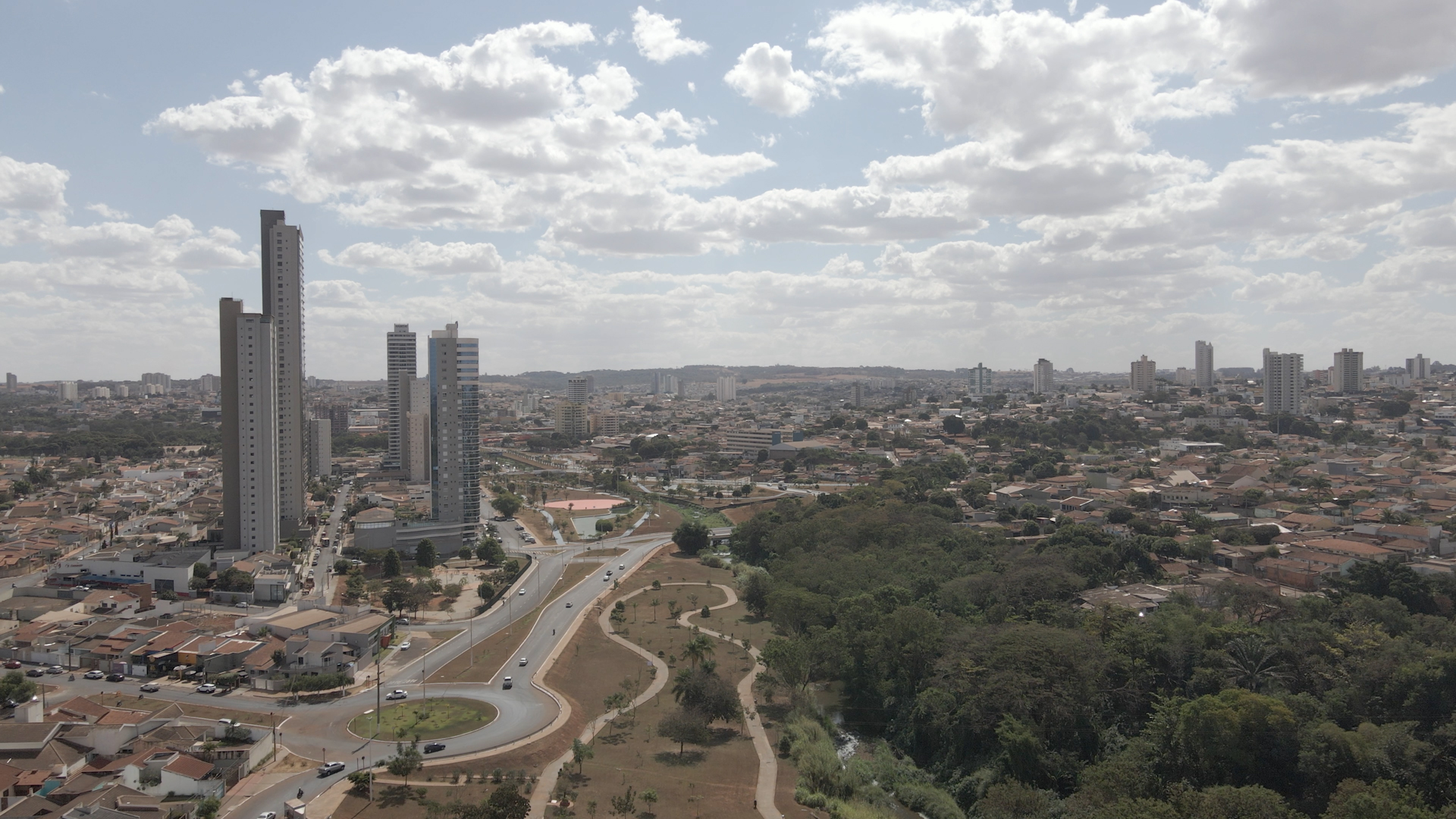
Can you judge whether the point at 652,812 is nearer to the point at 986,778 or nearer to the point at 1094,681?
the point at 986,778

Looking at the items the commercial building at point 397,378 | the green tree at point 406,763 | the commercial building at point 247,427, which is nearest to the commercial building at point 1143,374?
the commercial building at point 397,378

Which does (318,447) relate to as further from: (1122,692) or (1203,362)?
(1203,362)

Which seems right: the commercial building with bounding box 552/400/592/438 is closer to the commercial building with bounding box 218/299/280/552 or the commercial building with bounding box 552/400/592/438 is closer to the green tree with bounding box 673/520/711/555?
the green tree with bounding box 673/520/711/555

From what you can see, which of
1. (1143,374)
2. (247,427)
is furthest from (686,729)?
(1143,374)

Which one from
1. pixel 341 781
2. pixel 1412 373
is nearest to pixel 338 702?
pixel 341 781

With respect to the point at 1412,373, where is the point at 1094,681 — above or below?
below

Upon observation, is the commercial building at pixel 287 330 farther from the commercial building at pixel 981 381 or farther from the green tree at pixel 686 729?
the commercial building at pixel 981 381
